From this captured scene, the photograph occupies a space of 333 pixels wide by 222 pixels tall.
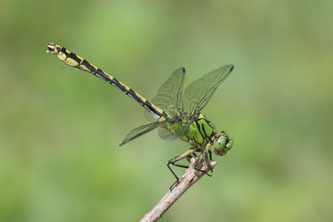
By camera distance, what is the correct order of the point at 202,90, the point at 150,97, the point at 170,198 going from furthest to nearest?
the point at 150,97 < the point at 202,90 < the point at 170,198

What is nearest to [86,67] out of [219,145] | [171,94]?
[171,94]

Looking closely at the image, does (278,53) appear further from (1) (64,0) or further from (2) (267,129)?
(1) (64,0)

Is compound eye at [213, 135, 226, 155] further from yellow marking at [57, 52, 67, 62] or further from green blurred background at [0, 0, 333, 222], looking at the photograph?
yellow marking at [57, 52, 67, 62]

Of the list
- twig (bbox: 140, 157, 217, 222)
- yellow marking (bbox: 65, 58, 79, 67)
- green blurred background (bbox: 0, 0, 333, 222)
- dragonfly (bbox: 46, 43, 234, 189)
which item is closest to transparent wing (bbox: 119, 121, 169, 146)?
dragonfly (bbox: 46, 43, 234, 189)

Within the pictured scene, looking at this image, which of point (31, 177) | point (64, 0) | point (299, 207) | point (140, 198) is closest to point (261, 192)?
point (299, 207)

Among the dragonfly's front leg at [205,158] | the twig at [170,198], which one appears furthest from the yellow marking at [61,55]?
the twig at [170,198]

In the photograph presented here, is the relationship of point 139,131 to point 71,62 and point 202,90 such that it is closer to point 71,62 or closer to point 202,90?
point 202,90

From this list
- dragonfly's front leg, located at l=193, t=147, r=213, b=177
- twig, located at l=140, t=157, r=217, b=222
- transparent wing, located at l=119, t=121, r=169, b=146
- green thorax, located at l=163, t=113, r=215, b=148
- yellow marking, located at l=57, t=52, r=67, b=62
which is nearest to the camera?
twig, located at l=140, t=157, r=217, b=222

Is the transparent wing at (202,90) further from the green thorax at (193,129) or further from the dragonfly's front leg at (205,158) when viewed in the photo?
the dragonfly's front leg at (205,158)
